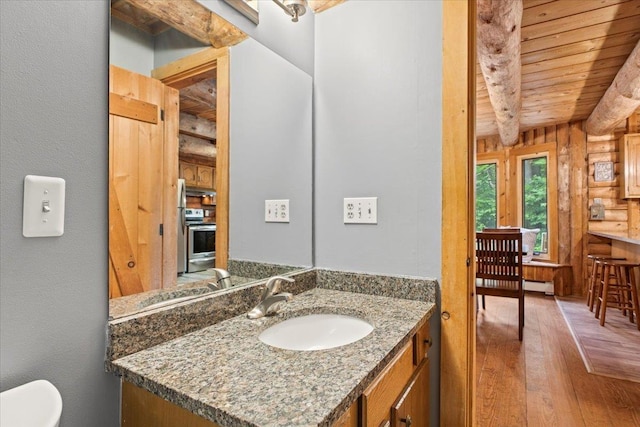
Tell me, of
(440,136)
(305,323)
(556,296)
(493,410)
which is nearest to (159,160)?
(305,323)

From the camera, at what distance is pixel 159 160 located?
40.6 inches

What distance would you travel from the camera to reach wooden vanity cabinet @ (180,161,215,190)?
1127mm

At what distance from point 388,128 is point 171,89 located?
0.82m

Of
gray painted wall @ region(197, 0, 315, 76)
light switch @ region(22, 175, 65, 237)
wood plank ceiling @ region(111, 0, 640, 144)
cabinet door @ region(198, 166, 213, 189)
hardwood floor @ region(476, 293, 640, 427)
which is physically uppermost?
wood plank ceiling @ region(111, 0, 640, 144)

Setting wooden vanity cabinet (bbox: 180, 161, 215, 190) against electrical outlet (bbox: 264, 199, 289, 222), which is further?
electrical outlet (bbox: 264, 199, 289, 222)

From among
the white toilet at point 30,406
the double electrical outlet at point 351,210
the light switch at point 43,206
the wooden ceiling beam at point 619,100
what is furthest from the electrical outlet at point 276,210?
the wooden ceiling beam at point 619,100

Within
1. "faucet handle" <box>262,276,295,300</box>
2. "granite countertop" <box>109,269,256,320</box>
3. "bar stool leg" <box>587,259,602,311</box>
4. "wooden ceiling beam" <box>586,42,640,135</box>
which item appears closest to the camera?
"granite countertop" <box>109,269,256,320</box>

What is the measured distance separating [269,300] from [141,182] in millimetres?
551

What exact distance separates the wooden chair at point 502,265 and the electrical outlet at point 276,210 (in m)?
2.46

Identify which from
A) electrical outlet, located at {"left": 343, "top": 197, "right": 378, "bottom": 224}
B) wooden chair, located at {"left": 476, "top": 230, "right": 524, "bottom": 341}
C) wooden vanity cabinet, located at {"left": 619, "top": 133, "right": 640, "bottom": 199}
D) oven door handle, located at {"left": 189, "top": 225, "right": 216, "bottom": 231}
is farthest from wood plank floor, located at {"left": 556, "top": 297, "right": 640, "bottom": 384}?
oven door handle, located at {"left": 189, "top": 225, "right": 216, "bottom": 231}

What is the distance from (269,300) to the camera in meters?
1.20

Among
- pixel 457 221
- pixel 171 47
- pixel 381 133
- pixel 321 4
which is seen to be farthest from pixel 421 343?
pixel 321 4

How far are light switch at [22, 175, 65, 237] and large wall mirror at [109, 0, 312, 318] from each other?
0.42 ft

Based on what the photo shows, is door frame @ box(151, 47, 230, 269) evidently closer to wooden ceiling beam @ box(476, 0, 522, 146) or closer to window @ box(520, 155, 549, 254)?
wooden ceiling beam @ box(476, 0, 522, 146)
